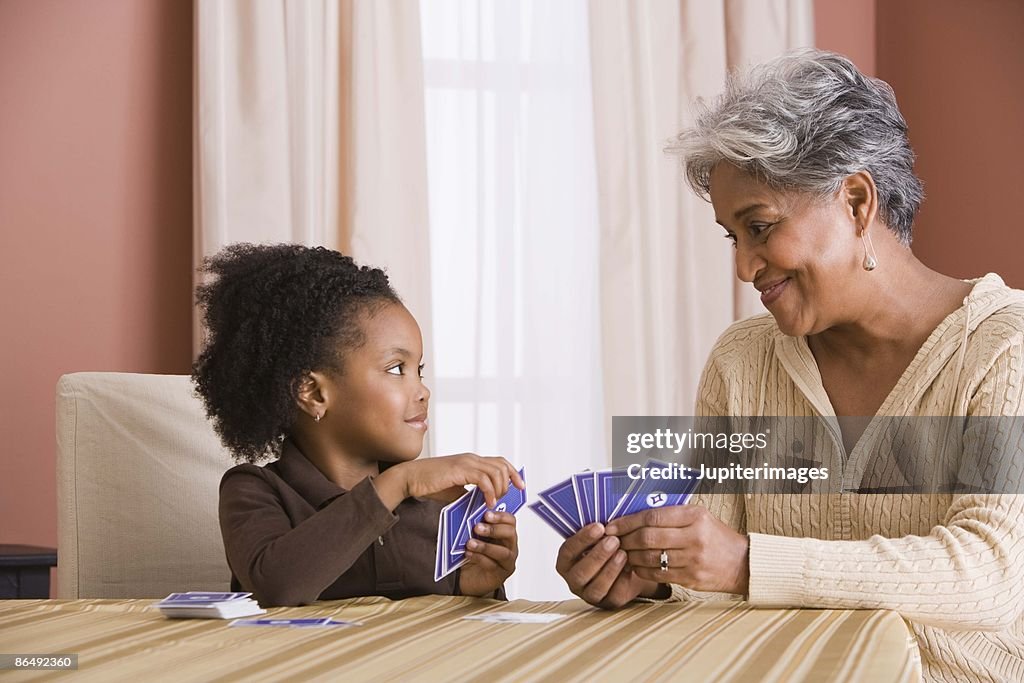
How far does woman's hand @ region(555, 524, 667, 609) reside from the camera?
1460mm

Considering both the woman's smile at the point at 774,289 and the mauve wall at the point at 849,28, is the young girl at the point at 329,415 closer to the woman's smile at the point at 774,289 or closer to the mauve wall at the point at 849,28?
the woman's smile at the point at 774,289

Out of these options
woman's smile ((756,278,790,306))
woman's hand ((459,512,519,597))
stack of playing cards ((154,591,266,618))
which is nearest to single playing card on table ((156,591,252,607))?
stack of playing cards ((154,591,266,618))

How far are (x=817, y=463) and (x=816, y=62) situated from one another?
671mm

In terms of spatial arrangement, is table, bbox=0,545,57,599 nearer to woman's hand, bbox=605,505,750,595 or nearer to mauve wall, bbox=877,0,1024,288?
woman's hand, bbox=605,505,750,595

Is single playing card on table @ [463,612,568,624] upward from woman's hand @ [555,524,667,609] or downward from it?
downward

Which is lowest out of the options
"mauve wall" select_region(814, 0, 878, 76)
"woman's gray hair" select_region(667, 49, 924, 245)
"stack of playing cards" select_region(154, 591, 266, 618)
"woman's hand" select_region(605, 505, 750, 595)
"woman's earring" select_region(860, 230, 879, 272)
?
"stack of playing cards" select_region(154, 591, 266, 618)

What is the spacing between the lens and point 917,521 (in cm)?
170

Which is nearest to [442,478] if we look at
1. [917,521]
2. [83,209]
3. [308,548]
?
[308,548]

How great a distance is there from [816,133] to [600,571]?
31.0 inches

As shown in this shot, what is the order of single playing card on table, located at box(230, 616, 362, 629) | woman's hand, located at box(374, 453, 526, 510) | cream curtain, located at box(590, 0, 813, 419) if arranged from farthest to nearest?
cream curtain, located at box(590, 0, 813, 419), woman's hand, located at box(374, 453, 526, 510), single playing card on table, located at box(230, 616, 362, 629)

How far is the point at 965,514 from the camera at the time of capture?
58.8 inches

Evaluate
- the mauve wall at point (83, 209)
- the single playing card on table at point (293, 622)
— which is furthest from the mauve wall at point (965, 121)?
the single playing card on table at point (293, 622)

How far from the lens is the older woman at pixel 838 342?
1461mm

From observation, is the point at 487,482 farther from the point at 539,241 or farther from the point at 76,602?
the point at 539,241
